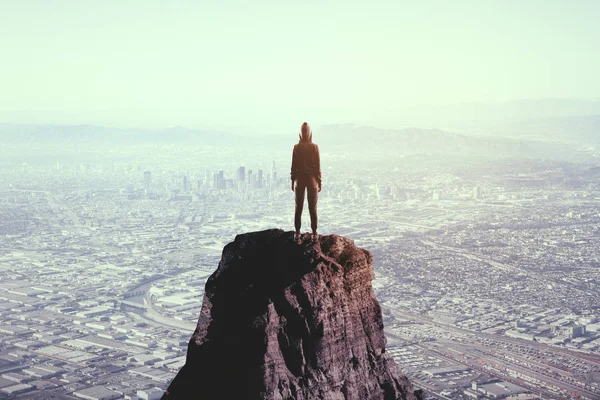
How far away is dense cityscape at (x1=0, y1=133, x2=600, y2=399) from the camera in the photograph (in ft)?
133

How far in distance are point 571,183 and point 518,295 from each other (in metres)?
60.5

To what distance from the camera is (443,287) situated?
196 feet

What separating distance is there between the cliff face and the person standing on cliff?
498 mm

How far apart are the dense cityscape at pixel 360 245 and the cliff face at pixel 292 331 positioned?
2721cm

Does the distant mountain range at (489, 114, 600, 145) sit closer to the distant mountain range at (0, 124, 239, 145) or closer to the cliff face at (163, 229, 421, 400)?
the distant mountain range at (0, 124, 239, 145)

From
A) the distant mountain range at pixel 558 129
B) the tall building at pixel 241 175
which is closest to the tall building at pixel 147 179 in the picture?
the tall building at pixel 241 175

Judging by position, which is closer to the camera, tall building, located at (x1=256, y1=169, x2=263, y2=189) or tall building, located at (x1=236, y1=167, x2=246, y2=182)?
tall building, located at (x1=256, y1=169, x2=263, y2=189)

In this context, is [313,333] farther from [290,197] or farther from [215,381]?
[290,197]

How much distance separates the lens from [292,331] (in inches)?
336

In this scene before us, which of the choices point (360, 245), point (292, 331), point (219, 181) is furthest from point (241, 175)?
point (292, 331)

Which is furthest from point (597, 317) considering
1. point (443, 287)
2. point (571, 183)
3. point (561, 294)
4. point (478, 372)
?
point (571, 183)

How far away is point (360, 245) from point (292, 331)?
206 ft

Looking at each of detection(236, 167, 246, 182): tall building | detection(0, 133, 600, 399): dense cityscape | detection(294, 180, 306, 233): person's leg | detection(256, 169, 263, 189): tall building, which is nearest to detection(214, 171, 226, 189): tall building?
detection(0, 133, 600, 399): dense cityscape

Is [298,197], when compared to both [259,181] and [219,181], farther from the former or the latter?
[219,181]
